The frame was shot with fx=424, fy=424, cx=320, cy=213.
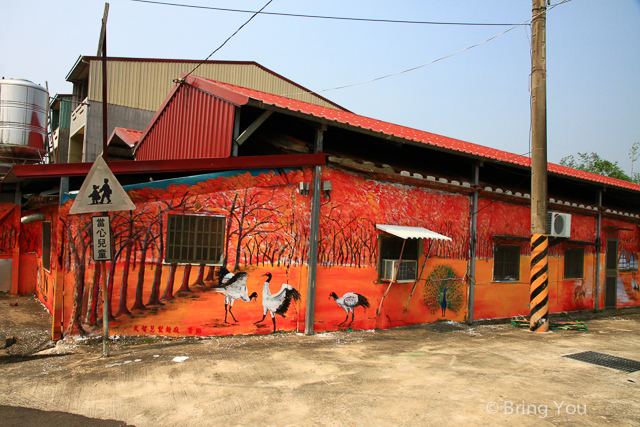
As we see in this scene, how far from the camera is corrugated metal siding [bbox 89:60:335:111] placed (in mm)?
17156

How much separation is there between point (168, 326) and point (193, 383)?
2025mm

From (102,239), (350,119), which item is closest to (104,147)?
(102,239)

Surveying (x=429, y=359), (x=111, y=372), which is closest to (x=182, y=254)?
(x=111, y=372)

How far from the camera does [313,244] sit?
25.2 ft

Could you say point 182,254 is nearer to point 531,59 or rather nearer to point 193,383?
point 193,383

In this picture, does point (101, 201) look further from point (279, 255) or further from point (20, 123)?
point (20, 123)

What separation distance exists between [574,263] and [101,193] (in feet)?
42.2

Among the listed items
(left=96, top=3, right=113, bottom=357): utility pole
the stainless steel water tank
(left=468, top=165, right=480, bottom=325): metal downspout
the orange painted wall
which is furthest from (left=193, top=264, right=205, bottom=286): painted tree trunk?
the stainless steel water tank

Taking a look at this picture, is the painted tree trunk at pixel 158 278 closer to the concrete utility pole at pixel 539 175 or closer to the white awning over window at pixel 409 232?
the white awning over window at pixel 409 232

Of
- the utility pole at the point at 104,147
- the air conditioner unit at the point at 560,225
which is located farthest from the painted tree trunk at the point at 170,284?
the air conditioner unit at the point at 560,225

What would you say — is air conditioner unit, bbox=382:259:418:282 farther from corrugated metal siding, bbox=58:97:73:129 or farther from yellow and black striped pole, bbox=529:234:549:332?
corrugated metal siding, bbox=58:97:73:129

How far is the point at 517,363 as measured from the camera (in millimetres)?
6430

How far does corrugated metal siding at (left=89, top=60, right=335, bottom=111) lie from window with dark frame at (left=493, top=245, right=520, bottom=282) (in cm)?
1402

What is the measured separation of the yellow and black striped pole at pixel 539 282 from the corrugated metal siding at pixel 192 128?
21.5 ft
